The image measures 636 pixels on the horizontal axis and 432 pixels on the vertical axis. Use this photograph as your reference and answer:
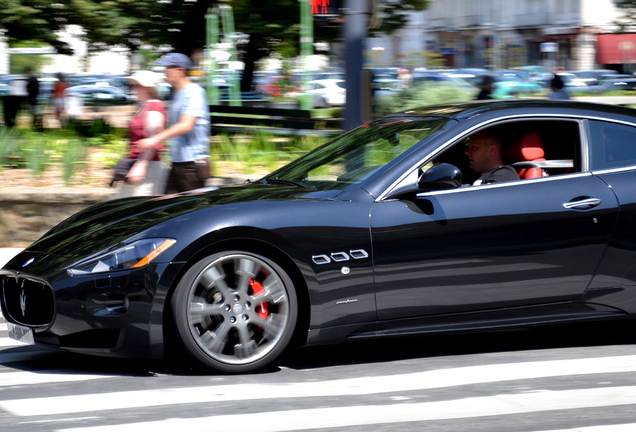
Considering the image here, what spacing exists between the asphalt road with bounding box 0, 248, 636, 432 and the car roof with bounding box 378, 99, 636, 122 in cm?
134

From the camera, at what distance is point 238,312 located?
499 cm

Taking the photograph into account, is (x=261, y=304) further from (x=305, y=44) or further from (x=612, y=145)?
(x=305, y=44)

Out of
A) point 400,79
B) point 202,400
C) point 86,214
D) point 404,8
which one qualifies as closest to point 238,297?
point 202,400

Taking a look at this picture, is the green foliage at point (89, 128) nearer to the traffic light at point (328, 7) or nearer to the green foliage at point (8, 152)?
the green foliage at point (8, 152)

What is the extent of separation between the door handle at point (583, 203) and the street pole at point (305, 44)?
1088 cm

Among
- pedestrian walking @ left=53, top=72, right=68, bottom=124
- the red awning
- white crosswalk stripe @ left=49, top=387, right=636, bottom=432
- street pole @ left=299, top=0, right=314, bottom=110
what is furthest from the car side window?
the red awning

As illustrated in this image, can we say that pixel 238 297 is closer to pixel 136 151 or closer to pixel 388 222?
pixel 388 222

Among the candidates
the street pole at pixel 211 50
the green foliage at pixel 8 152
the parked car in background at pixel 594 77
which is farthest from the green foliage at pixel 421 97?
the parked car in background at pixel 594 77

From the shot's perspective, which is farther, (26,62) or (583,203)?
(26,62)

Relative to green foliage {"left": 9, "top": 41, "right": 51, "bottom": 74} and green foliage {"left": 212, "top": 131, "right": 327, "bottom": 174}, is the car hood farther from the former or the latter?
green foliage {"left": 9, "top": 41, "right": 51, "bottom": 74}

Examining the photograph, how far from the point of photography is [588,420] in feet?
14.1

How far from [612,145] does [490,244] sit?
106 centimetres

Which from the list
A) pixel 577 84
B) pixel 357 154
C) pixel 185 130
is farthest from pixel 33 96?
pixel 577 84

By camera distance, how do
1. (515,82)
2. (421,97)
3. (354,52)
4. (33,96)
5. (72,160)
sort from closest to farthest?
1. (354,52)
2. (72,160)
3. (421,97)
4. (33,96)
5. (515,82)
